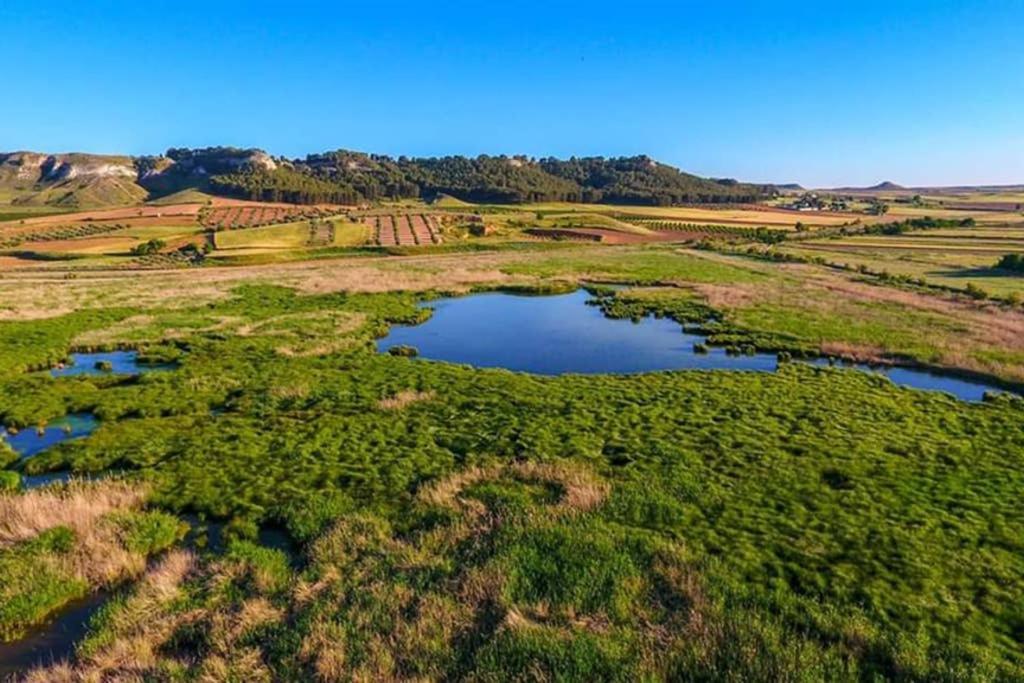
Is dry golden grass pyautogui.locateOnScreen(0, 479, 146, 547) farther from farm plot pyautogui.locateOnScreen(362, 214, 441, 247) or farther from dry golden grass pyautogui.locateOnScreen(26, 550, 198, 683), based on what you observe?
farm plot pyautogui.locateOnScreen(362, 214, 441, 247)

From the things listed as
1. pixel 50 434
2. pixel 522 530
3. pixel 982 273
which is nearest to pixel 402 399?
pixel 522 530

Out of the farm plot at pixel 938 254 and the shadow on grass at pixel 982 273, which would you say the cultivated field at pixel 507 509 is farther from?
the shadow on grass at pixel 982 273

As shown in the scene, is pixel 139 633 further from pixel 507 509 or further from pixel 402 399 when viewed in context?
pixel 402 399

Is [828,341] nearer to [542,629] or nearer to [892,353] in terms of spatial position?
[892,353]

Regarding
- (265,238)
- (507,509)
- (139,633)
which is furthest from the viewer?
(265,238)

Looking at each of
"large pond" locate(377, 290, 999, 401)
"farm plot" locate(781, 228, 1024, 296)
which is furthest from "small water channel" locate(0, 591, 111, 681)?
"farm plot" locate(781, 228, 1024, 296)

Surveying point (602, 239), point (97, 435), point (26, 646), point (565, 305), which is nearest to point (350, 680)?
point (26, 646)

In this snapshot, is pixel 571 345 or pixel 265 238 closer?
Result: pixel 571 345
